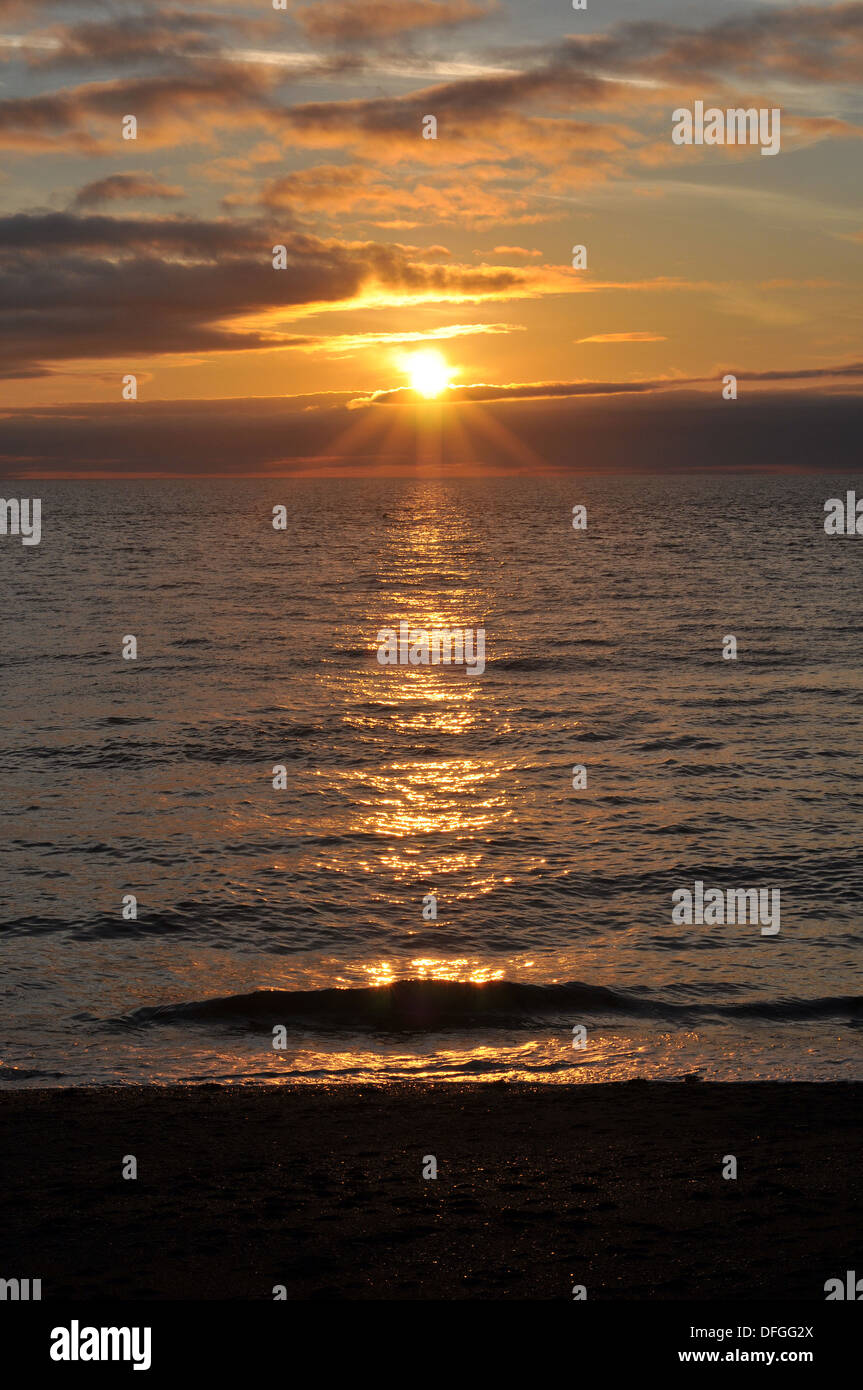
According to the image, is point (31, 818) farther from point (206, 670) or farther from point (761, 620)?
point (761, 620)

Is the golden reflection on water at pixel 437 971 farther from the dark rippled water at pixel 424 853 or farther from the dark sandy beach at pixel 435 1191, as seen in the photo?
the dark sandy beach at pixel 435 1191

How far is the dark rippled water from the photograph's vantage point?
13.7 metres

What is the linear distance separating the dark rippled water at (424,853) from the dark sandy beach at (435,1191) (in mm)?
1330

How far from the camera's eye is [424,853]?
68.3 feet

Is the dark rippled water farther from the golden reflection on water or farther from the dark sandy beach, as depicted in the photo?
the dark sandy beach

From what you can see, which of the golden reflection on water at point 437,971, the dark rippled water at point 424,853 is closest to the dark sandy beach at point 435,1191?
the dark rippled water at point 424,853

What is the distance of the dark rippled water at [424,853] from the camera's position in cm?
1372

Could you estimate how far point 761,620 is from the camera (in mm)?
54656

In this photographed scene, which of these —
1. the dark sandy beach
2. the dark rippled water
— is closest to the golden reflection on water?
the dark rippled water

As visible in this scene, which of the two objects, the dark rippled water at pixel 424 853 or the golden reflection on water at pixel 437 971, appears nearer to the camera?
the dark rippled water at pixel 424 853

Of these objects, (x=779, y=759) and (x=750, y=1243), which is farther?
(x=779, y=759)

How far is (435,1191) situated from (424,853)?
11.7m
